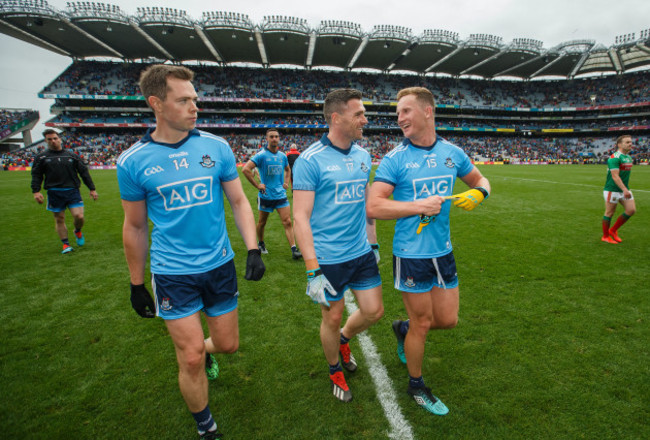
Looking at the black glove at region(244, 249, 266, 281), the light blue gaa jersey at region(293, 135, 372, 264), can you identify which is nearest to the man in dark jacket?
the black glove at region(244, 249, 266, 281)

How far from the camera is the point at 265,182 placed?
6.54 meters

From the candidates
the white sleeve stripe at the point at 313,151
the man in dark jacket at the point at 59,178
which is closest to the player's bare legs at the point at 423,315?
the white sleeve stripe at the point at 313,151

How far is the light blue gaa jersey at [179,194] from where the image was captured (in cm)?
209

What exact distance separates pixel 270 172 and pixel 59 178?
4638mm

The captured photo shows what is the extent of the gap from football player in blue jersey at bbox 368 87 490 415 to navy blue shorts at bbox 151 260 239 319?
4.25 feet

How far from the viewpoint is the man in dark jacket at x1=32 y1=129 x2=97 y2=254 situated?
21.0ft

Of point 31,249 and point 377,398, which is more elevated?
point 377,398

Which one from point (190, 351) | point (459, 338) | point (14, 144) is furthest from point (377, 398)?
point (14, 144)

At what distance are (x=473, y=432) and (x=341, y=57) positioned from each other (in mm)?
51134

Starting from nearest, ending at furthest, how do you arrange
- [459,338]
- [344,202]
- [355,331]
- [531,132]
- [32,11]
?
[344,202] → [355,331] → [459,338] → [32,11] → [531,132]

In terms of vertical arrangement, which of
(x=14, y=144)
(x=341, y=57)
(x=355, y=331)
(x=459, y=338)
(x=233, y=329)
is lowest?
(x=14, y=144)

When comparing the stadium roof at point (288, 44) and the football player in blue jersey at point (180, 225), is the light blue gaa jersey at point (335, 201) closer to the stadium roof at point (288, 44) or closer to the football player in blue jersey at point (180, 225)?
the football player in blue jersey at point (180, 225)

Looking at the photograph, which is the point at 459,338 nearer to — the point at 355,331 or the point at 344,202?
the point at 355,331

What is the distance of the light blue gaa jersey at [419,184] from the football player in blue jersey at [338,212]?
0.31m
